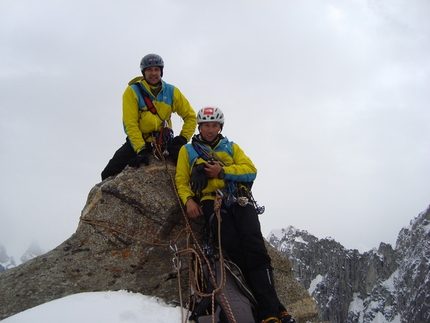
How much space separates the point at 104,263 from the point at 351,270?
156 metres

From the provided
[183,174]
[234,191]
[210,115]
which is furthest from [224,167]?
[210,115]

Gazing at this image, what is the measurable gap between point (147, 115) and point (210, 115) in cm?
178

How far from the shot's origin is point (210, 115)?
6.59 m

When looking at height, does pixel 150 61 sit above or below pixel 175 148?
above

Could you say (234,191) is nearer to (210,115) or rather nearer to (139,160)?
(210,115)

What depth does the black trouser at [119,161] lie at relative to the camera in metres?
7.85

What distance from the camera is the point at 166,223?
681 centimetres

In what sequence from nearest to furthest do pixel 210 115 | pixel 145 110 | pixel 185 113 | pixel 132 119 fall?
pixel 210 115 < pixel 132 119 < pixel 145 110 < pixel 185 113

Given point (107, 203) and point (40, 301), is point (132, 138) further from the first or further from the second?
point (40, 301)

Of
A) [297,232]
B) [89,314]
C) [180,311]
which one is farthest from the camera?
[297,232]

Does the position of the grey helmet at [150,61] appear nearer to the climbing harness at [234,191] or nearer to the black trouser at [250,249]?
the climbing harness at [234,191]

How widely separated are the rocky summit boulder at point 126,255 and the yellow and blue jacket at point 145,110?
757 millimetres

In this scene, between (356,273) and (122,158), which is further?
(356,273)

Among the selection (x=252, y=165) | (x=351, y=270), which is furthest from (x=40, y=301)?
(x=351, y=270)
